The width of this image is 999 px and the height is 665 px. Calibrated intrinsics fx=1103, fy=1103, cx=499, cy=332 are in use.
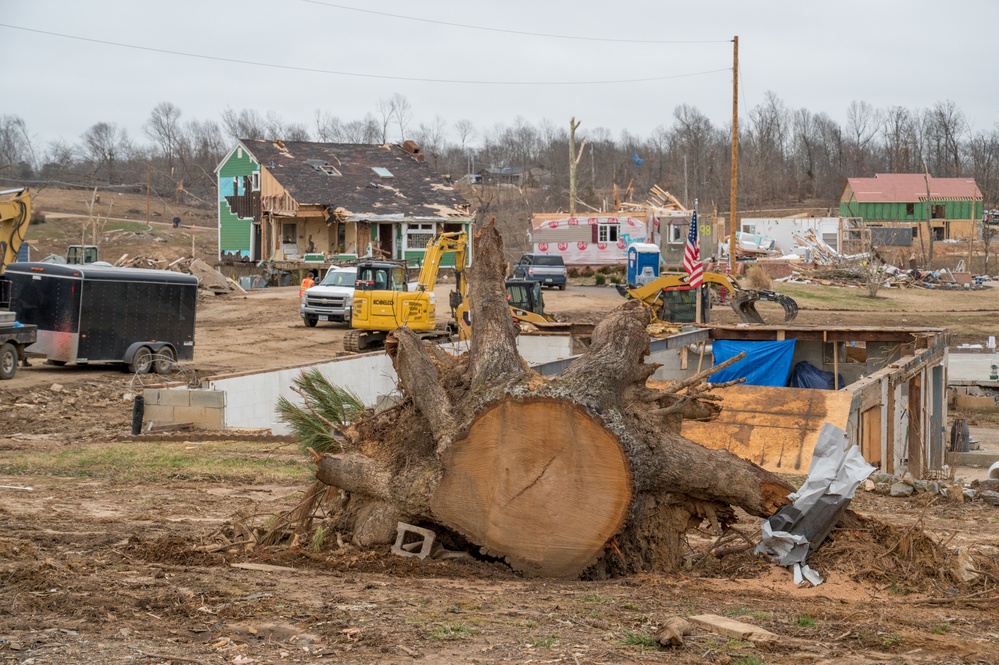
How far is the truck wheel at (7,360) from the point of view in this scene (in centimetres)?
2169

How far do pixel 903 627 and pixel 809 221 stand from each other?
62846 mm

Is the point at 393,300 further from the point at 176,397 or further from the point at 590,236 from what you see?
the point at 590,236

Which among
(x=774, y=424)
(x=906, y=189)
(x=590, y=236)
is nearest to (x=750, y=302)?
(x=774, y=424)

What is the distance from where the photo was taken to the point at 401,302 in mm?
28781

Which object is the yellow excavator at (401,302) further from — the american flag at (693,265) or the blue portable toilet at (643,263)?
the blue portable toilet at (643,263)

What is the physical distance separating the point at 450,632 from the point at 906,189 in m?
74.6

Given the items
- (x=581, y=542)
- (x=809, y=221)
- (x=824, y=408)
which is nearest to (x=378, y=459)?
(x=581, y=542)

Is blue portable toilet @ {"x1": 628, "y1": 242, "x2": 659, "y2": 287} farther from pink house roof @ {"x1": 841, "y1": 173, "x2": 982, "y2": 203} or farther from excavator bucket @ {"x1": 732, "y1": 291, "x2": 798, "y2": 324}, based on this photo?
pink house roof @ {"x1": 841, "y1": 173, "x2": 982, "y2": 203}

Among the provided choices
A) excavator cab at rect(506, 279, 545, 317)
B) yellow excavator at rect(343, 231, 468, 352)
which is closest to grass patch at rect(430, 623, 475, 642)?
yellow excavator at rect(343, 231, 468, 352)

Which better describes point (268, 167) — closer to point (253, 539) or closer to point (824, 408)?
point (824, 408)

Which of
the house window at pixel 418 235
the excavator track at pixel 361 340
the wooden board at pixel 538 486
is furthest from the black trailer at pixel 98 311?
the house window at pixel 418 235

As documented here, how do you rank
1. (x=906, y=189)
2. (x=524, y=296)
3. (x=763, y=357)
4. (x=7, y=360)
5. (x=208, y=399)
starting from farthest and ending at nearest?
(x=906, y=189)
(x=524, y=296)
(x=7, y=360)
(x=763, y=357)
(x=208, y=399)

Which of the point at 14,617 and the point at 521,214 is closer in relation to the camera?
the point at 14,617

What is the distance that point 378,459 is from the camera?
740 centimetres
